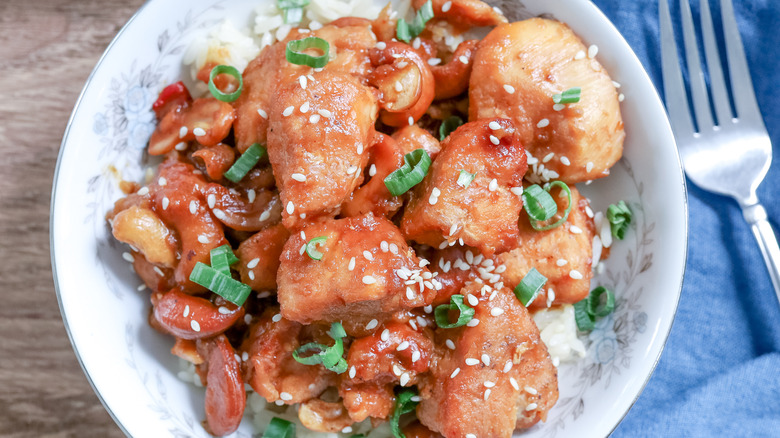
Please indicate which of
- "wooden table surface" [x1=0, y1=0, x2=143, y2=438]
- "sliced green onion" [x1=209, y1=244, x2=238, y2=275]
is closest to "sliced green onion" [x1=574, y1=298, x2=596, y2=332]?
"sliced green onion" [x1=209, y1=244, x2=238, y2=275]

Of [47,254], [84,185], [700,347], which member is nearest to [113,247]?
[84,185]

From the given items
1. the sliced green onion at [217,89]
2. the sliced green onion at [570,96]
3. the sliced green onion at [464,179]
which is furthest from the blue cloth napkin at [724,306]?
the sliced green onion at [217,89]

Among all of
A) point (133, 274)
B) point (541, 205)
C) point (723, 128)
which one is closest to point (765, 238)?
point (723, 128)

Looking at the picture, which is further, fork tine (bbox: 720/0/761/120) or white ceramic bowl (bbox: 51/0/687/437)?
fork tine (bbox: 720/0/761/120)

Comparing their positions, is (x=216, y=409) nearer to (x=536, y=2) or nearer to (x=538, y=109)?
(x=538, y=109)

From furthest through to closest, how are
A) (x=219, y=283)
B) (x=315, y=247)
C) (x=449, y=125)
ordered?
(x=449, y=125) < (x=219, y=283) < (x=315, y=247)

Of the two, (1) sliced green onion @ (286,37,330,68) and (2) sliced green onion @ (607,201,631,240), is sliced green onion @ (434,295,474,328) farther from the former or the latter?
(1) sliced green onion @ (286,37,330,68)

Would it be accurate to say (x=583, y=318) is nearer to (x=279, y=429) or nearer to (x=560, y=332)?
(x=560, y=332)
